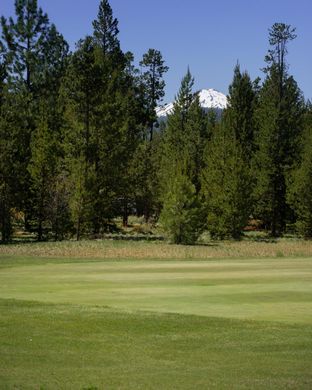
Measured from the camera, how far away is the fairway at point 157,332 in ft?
29.6

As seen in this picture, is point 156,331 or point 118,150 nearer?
point 156,331

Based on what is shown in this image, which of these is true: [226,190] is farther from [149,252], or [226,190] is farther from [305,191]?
[149,252]

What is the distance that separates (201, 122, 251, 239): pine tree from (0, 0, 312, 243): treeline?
9 centimetres

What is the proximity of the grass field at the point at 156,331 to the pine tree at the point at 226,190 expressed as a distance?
98.8ft

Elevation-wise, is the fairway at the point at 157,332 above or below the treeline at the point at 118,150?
below

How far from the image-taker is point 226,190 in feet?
176

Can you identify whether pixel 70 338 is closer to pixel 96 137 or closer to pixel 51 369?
pixel 51 369

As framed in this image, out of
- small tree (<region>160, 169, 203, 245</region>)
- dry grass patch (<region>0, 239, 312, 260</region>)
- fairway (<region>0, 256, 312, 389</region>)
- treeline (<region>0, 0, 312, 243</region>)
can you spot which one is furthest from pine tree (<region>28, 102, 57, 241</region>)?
fairway (<region>0, 256, 312, 389</region>)

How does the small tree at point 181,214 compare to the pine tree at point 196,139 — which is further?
the pine tree at point 196,139

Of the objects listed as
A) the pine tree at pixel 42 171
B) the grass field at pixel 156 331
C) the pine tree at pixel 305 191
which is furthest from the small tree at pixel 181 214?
the grass field at pixel 156 331

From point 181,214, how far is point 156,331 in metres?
34.0

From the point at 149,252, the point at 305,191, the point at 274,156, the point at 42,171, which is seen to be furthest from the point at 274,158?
the point at 149,252

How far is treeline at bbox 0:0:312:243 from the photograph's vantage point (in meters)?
48.5

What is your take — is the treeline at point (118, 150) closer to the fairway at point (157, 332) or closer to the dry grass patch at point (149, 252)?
the dry grass patch at point (149, 252)
